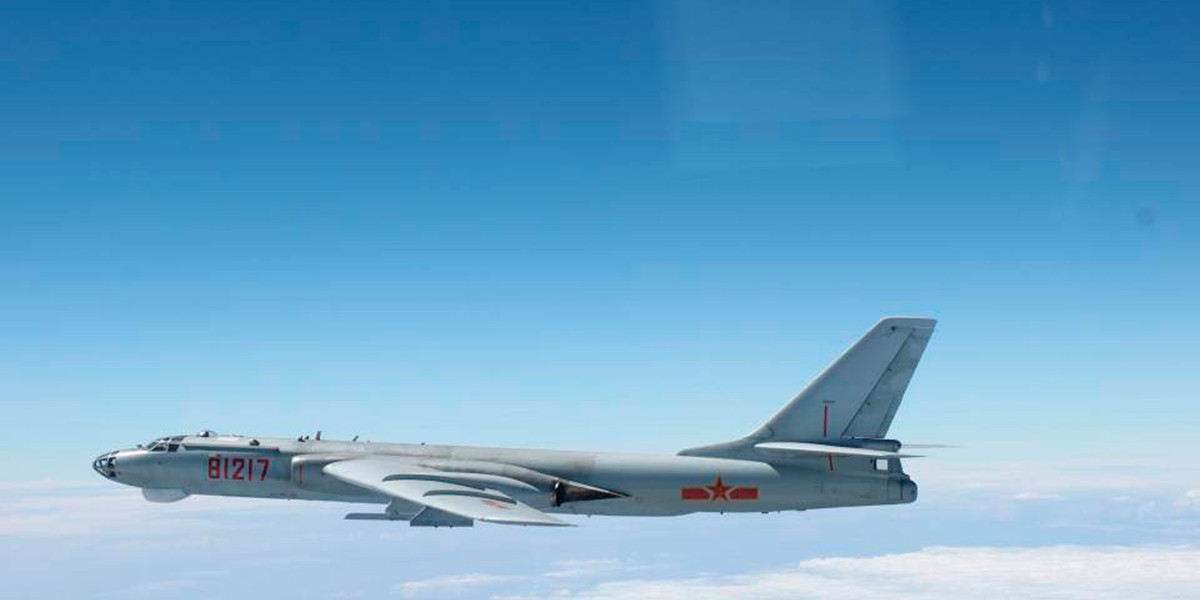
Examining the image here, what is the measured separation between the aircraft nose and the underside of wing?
8368mm

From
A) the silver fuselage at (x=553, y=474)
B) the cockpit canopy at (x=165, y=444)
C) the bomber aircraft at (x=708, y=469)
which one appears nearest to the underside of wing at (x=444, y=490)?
the bomber aircraft at (x=708, y=469)

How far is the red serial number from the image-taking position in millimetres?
28016

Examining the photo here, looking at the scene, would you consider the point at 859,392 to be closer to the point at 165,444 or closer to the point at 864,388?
the point at 864,388

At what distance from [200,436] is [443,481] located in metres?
9.30

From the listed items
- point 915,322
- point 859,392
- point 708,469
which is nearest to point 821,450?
point 859,392

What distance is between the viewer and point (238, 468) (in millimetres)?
28234

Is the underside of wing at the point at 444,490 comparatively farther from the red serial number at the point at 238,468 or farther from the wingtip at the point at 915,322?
the wingtip at the point at 915,322

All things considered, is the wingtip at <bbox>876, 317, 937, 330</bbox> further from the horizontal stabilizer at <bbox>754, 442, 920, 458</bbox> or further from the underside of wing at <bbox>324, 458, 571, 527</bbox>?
the underside of wing at <bbox>324, 458, 571, 527</bbox>

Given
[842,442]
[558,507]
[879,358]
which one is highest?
[879,358]

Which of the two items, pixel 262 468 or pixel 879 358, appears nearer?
pixel 879 358

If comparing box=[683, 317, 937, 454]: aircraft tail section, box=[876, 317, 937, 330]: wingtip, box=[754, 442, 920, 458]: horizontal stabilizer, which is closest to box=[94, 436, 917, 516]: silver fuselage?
box=[754, 442, 920, 458]: horizontal stabilizer

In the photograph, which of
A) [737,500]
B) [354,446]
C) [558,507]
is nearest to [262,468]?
[354,446]

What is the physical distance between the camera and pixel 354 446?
28.5 m

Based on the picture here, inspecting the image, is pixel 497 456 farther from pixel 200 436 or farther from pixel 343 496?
pixel 200 436
